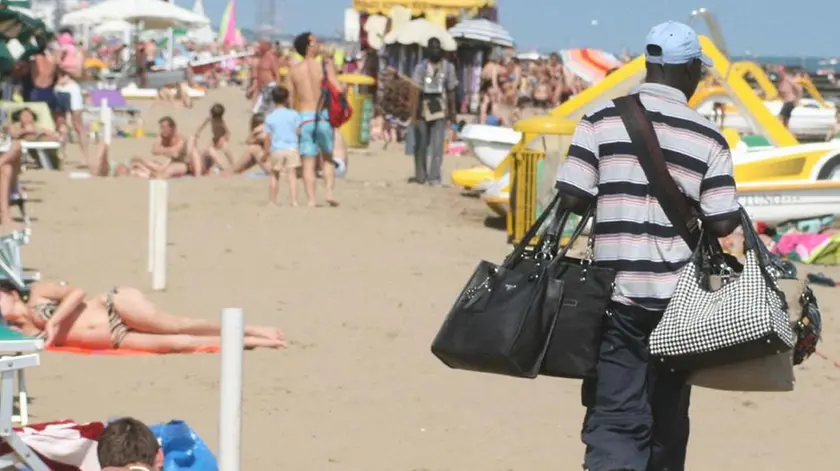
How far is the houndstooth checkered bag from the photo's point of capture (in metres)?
3.52

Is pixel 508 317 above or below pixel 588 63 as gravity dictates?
below

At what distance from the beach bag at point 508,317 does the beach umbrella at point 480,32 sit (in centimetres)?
2408

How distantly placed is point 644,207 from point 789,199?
855 centimetres

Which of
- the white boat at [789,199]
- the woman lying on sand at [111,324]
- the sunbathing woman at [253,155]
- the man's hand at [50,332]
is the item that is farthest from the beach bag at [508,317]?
the sunbathing woman at [253,155]

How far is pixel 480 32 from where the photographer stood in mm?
27656

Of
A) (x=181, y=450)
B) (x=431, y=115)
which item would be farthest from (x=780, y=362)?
(x=431, y=115)

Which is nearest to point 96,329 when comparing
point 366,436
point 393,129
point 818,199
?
point 366,436

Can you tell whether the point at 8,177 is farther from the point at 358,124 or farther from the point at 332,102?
the point at 358,124

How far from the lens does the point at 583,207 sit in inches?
147

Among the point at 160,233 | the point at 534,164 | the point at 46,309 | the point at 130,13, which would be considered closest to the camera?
the point at 46,309

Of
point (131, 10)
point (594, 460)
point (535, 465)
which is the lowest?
point (535, 465)

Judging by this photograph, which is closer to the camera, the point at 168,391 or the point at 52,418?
the point at 52,418

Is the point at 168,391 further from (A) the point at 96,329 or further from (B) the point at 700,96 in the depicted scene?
(B) the point at 700,96

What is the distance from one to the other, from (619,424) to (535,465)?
1.62m
